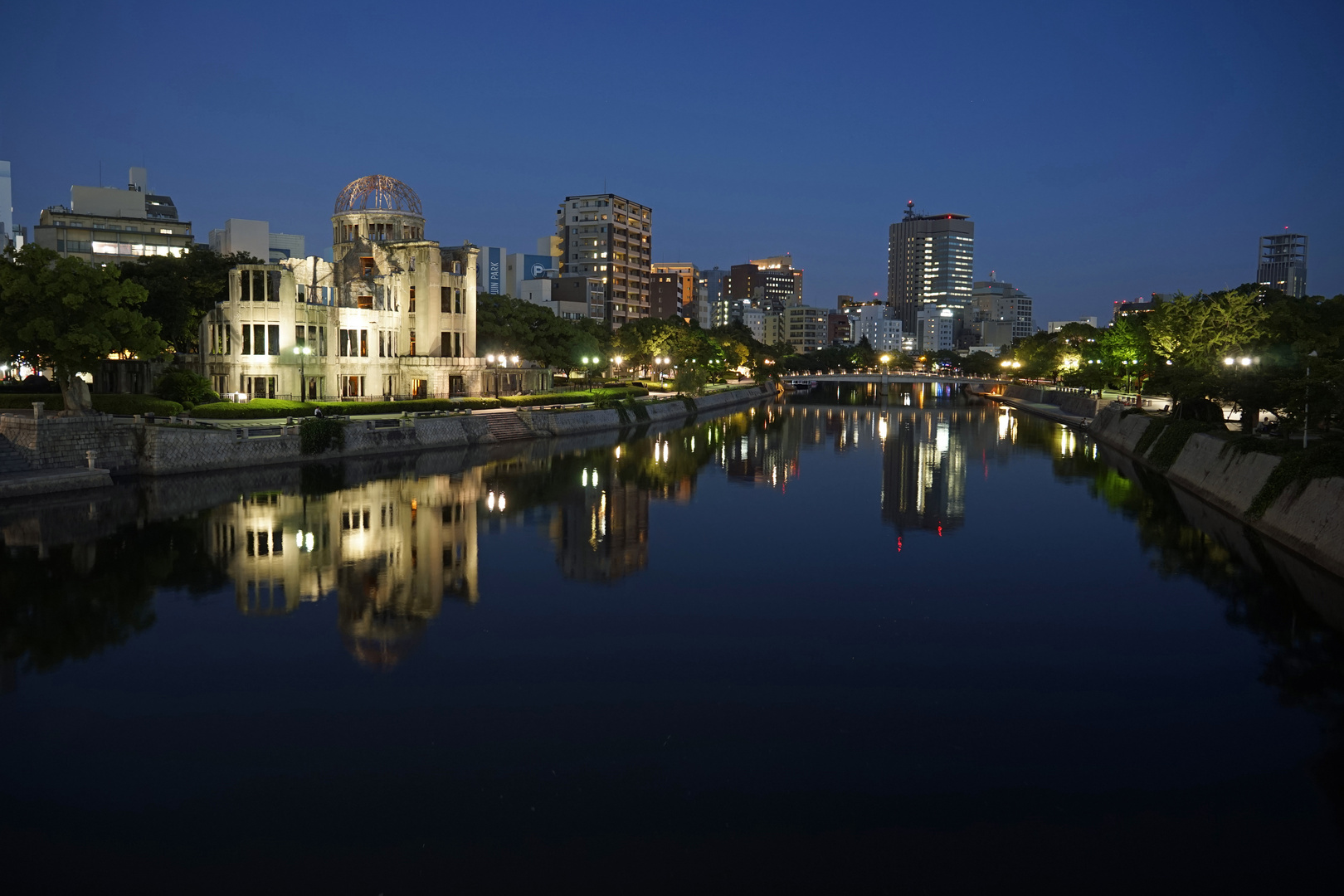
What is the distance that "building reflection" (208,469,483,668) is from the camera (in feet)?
64.5

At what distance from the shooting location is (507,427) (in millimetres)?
55375

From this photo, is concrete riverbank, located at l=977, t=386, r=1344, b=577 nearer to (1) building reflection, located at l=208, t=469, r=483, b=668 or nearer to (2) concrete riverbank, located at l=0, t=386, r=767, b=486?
(1) building reflection, located at l=208, t=469, r=483, b=668

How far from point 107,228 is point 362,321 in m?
59.7

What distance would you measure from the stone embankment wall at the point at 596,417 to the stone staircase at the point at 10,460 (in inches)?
1105

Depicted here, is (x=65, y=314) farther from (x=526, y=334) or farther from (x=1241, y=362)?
(x=1241, y=362)

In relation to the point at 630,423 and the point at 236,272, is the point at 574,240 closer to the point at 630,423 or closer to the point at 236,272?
the point at 630,423

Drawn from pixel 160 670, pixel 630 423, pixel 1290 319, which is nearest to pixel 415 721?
pixel 160 670

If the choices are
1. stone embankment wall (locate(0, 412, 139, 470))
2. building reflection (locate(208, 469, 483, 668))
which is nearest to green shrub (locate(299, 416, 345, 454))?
stone embankment wall (locate(0, 412, 139, 470))

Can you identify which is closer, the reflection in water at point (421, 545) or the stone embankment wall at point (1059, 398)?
the reflection in water at point (421, 545)

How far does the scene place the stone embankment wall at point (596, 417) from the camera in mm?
57938

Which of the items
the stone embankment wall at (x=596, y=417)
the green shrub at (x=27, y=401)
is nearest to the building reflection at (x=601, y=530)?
the stone embankment wall at (x=596, y=417)

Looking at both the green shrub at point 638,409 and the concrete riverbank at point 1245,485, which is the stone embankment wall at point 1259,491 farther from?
the green shrub at point 638,409

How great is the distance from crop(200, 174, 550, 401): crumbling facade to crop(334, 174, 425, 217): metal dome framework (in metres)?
0.09

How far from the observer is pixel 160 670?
53.2ft
